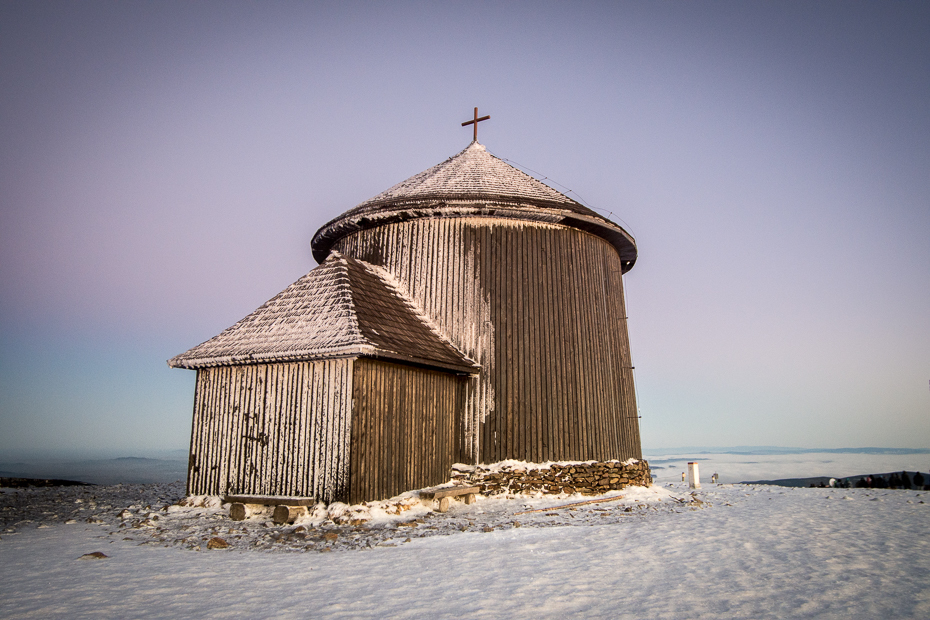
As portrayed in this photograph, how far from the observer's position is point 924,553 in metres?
6.99

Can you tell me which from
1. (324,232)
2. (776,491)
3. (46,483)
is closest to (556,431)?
(776,491)

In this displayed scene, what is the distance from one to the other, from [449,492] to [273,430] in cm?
348

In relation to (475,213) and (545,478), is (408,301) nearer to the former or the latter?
(475,213)

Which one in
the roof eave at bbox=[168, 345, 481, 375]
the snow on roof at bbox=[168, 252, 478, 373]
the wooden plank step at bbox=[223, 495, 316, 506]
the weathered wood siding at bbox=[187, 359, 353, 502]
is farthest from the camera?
the snow on roof at bbox=[168, 252, 478, 373]

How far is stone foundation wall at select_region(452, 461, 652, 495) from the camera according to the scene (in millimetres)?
12438

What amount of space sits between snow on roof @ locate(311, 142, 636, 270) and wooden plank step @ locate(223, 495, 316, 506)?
7167mm

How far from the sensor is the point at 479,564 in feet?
21.2

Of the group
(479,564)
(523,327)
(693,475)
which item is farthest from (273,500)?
(693,475)

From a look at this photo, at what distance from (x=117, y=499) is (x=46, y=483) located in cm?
693

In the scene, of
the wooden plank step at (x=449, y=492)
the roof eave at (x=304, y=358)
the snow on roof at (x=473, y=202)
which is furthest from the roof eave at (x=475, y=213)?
the wooden plank step at (x=449, y=492)

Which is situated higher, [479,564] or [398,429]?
[398,429]

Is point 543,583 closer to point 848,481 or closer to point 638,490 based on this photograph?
point 638,490

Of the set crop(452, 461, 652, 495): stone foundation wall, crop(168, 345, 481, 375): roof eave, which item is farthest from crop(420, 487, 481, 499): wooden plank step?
crop(168, 345, 481, 375): roof eave

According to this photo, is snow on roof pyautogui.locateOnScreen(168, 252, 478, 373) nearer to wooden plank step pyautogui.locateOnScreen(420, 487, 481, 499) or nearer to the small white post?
wooden plank step pyautogui.locateOnScreen(420, 487, 481, 499)
